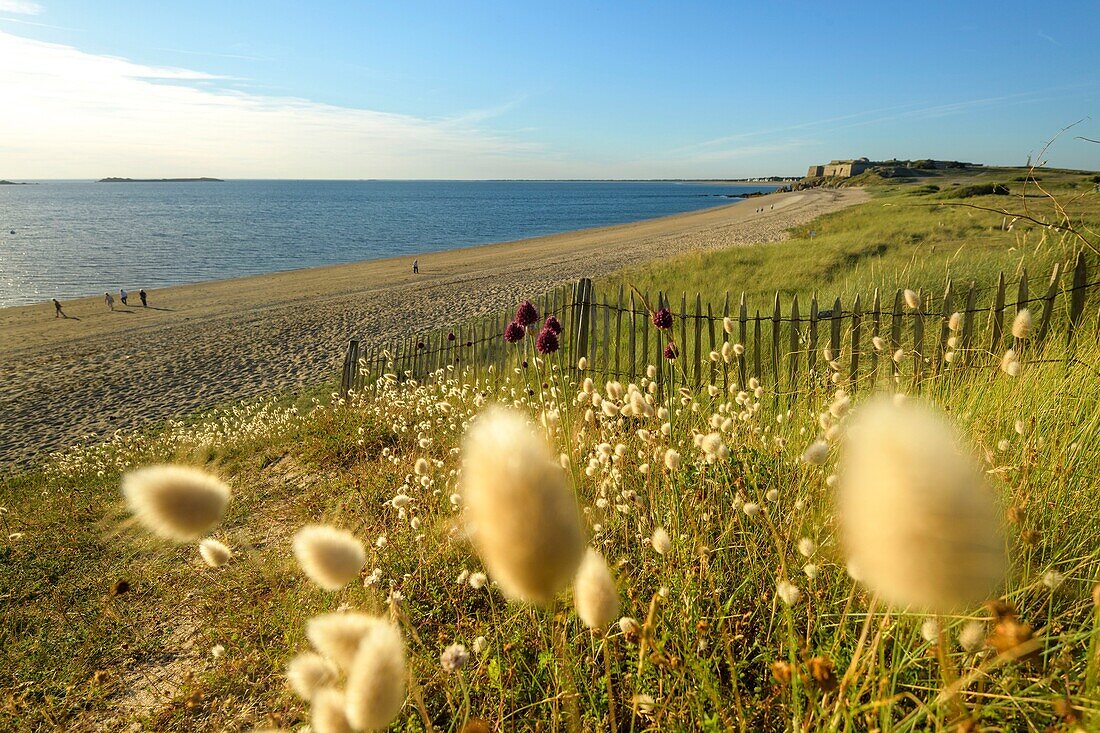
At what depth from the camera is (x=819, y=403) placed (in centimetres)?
357

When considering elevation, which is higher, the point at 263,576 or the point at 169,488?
the point at 169,488

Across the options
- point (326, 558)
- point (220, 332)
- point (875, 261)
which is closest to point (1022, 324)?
point (326, 558)

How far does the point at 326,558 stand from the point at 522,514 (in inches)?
22.8

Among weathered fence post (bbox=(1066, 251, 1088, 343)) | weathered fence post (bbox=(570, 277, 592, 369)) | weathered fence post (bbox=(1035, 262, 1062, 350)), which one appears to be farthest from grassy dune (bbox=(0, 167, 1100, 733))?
weathered fence post (bbox=(1066, 251, 1088, 343))

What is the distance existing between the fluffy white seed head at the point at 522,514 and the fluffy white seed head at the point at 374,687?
0.24 m

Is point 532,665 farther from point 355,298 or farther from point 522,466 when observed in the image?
point 355,298

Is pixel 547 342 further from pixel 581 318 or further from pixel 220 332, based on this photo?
pixel 220 332

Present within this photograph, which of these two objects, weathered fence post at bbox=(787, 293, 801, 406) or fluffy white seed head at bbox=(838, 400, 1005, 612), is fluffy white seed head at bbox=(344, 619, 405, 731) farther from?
weathered fence post at bbox=(787, 293, 801, 406)

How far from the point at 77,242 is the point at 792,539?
76765mm

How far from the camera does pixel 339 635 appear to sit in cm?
101

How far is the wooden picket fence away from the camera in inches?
170

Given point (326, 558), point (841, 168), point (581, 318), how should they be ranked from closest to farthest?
point (326, 558) < point (581, 318) < point (841, 168)

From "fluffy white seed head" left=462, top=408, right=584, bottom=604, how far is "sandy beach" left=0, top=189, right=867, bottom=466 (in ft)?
50.5

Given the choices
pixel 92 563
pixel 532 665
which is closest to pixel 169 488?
pixel 532 665
